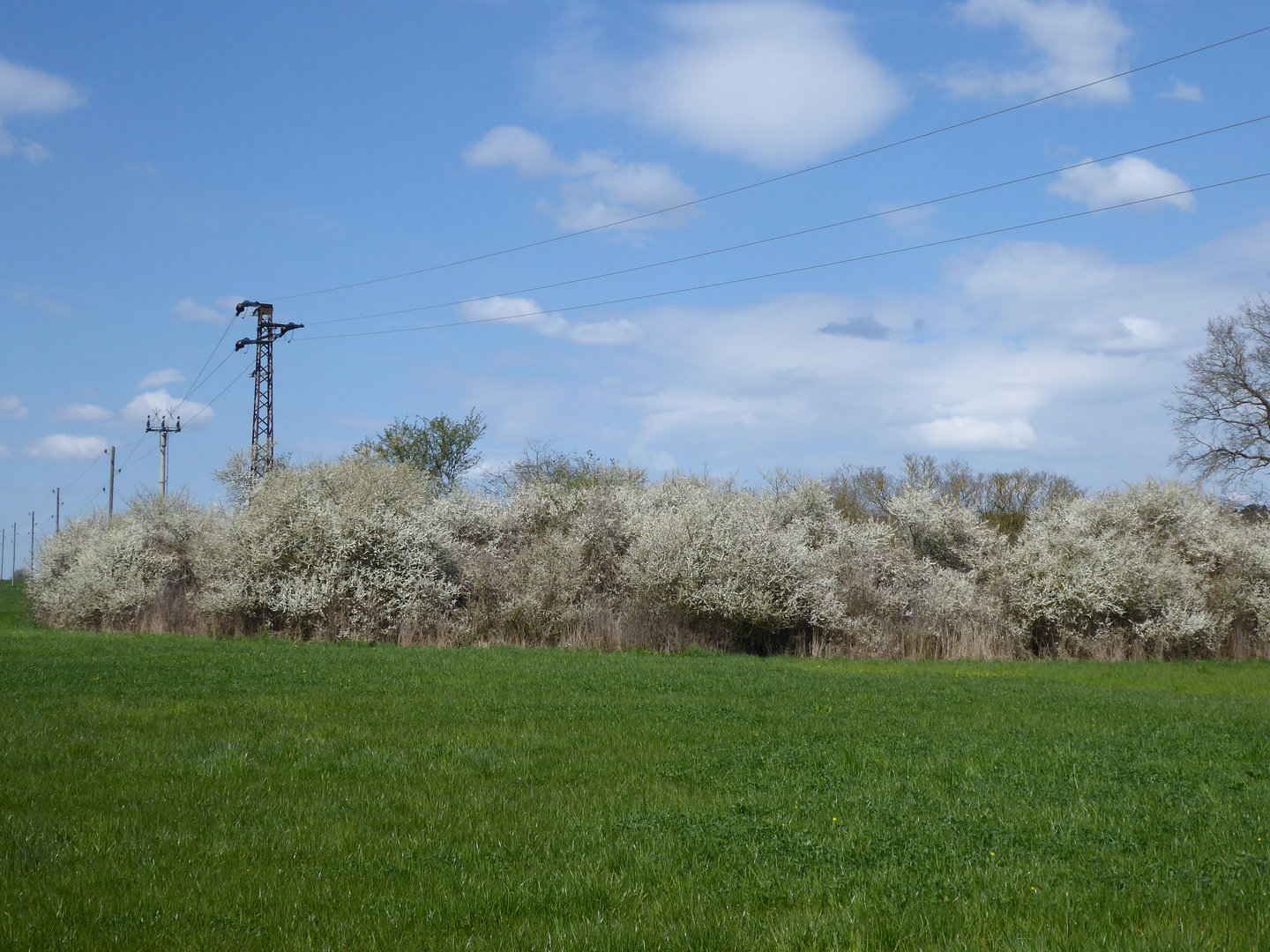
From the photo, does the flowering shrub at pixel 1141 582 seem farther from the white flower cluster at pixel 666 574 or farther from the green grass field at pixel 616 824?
the green grass field at pixel 616 824

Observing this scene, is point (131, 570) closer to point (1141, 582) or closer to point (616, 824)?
point (616, 824)

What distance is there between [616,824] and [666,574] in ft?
67.1

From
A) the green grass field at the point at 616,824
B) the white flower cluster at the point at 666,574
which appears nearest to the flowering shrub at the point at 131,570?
the white flower cluster at the point at 666,574

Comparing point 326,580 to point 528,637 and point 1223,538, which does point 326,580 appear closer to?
point 528,637

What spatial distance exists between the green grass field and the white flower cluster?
14.1 m

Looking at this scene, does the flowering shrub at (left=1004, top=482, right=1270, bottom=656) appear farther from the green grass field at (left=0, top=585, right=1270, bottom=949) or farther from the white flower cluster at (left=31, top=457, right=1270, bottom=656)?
the green grass field at (left=0, top=585, right=1270, bottom=949)

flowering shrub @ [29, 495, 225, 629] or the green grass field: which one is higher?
flowering shrub @ [29, 495, 225, 629]

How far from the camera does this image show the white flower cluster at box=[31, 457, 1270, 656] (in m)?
26.7

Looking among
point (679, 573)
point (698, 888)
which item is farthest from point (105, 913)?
point (679, 573)

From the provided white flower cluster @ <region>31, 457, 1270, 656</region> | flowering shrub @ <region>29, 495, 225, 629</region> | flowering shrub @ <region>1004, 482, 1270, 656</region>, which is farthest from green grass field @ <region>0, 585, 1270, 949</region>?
flowering shrub @ <region>29, 495, 225, 629</region>

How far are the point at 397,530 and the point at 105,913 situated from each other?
24176 millimetres

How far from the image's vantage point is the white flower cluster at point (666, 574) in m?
26.7

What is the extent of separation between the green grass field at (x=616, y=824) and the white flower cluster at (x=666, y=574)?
46.2 feet

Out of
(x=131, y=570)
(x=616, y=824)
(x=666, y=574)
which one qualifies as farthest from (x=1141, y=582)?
(x=131, y=570)
